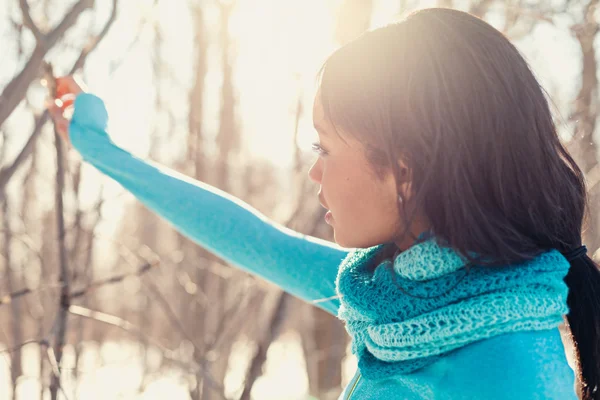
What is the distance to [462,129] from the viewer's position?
87 cm

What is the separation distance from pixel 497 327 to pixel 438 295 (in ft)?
0.29

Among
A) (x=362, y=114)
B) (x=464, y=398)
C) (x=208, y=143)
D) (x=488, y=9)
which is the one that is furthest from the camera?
(x=208, y=143)

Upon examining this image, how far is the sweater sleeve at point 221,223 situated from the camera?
1.39 meters

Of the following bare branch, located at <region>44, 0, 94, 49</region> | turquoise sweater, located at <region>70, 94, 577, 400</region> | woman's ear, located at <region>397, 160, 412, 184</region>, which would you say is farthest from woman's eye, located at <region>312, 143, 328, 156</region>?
bare branch, located at <region>44, 0, 94, 49</region>

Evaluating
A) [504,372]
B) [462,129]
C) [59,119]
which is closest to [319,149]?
[462,129]

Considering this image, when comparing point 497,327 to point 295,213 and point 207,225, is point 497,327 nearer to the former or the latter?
point 207,225

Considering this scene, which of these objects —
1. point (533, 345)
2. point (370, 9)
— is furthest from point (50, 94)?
point (370, 9)

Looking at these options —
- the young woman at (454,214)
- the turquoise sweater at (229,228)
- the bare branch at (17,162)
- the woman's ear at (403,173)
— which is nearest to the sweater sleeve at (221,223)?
the turquoise sweater at (229,228)

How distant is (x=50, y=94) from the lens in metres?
1.54

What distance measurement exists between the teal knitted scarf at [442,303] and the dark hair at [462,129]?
0.03 meters

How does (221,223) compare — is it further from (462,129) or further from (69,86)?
(462,129)

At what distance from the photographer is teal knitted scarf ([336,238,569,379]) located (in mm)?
830

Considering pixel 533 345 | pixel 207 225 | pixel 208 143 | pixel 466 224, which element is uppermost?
pixel 466 224

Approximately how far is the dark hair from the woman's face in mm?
26
